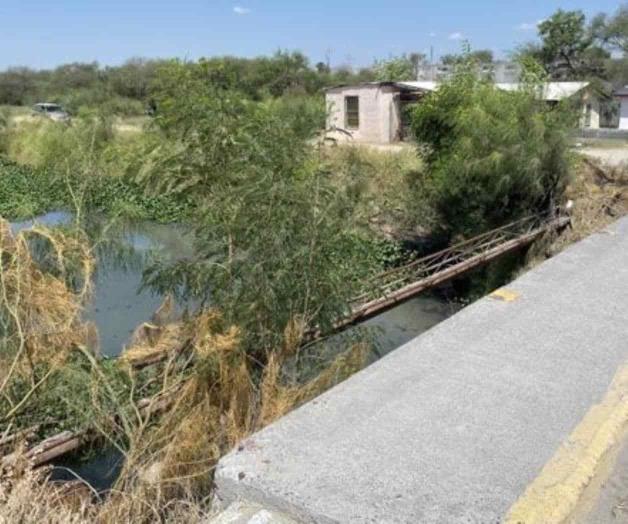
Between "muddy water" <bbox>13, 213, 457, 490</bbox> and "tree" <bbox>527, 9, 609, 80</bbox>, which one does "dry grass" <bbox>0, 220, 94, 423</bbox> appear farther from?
"tree" <bbox>527, 9, 609, 80</bbox>

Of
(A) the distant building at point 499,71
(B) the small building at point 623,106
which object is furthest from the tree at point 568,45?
(A) the distant building at point 499,71

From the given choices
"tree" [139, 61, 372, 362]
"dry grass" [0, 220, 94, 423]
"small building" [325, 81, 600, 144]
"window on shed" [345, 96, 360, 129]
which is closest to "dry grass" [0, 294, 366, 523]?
"tree" [139, 61, 372, 362]

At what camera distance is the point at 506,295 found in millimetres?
4441

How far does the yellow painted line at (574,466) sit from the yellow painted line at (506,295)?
139 cm

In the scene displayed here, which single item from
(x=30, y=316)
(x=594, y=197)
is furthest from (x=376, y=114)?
(x=30, y=316)

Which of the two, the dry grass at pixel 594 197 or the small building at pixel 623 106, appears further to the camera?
the small building at pixel 623 106

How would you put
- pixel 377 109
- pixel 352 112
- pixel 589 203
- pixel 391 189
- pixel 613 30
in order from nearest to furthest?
pixel 589 203, pixel 391 189, pixel 377 109, pixel 352 112, pixel 613 30

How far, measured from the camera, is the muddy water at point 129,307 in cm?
432

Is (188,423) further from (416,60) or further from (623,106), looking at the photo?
(416,60)

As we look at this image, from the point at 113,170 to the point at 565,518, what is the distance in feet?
36.0

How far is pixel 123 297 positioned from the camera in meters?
9.70

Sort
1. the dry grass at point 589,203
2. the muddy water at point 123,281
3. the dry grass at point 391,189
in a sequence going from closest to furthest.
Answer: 1. the muddy water at point 123,281
2. the dry grass at point 589,203
3. the dry grass at point 391,189

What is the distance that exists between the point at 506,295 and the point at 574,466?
Result: 215 cm

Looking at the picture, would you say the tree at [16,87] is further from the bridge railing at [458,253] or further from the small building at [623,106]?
the bridge railing at [458,253]
